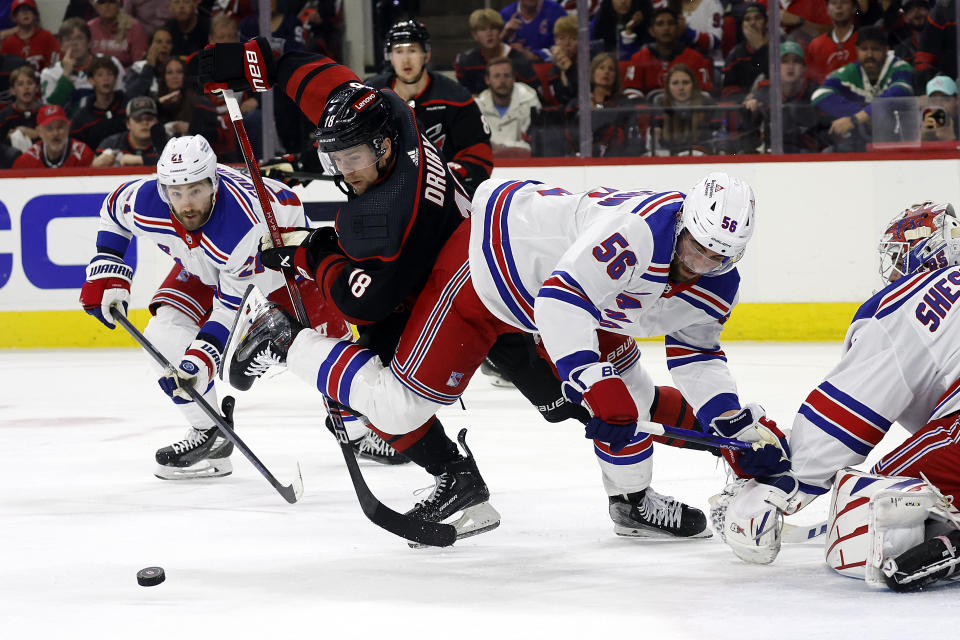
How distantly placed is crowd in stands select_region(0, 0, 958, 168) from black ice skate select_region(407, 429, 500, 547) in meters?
3.91

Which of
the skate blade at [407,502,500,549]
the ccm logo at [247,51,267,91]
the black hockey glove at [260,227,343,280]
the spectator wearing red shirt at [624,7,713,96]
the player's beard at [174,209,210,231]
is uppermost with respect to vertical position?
the spectator wearing red shirt at [624,7,713,96]

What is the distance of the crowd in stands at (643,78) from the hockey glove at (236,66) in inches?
128

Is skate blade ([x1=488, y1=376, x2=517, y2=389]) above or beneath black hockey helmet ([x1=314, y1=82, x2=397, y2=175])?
beneath

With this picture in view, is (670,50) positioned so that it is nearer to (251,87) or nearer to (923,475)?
(251,87)

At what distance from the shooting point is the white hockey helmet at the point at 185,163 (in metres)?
3.61

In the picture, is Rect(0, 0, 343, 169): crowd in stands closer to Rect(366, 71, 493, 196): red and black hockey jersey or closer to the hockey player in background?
Rect(366, 71, 493, 196): red and black hockey jersey

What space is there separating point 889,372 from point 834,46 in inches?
180

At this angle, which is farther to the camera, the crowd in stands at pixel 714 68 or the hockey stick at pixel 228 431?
the crowd in stands at pixel 714 68

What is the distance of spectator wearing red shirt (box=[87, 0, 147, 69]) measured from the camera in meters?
6.90

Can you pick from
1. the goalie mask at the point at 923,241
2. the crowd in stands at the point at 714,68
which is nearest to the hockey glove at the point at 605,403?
the goalie mask at the point at 923,241

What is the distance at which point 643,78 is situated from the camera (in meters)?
6.55

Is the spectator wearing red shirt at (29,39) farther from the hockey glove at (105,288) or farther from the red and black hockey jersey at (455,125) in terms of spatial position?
the hockey glove at (105,288)

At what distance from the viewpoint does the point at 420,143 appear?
294 cm

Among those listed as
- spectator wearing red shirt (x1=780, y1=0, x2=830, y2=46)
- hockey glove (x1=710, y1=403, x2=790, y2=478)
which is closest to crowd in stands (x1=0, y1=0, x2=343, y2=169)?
spectator wearing red shirt (x1=780, y1=0, x2=830, y2=46)
